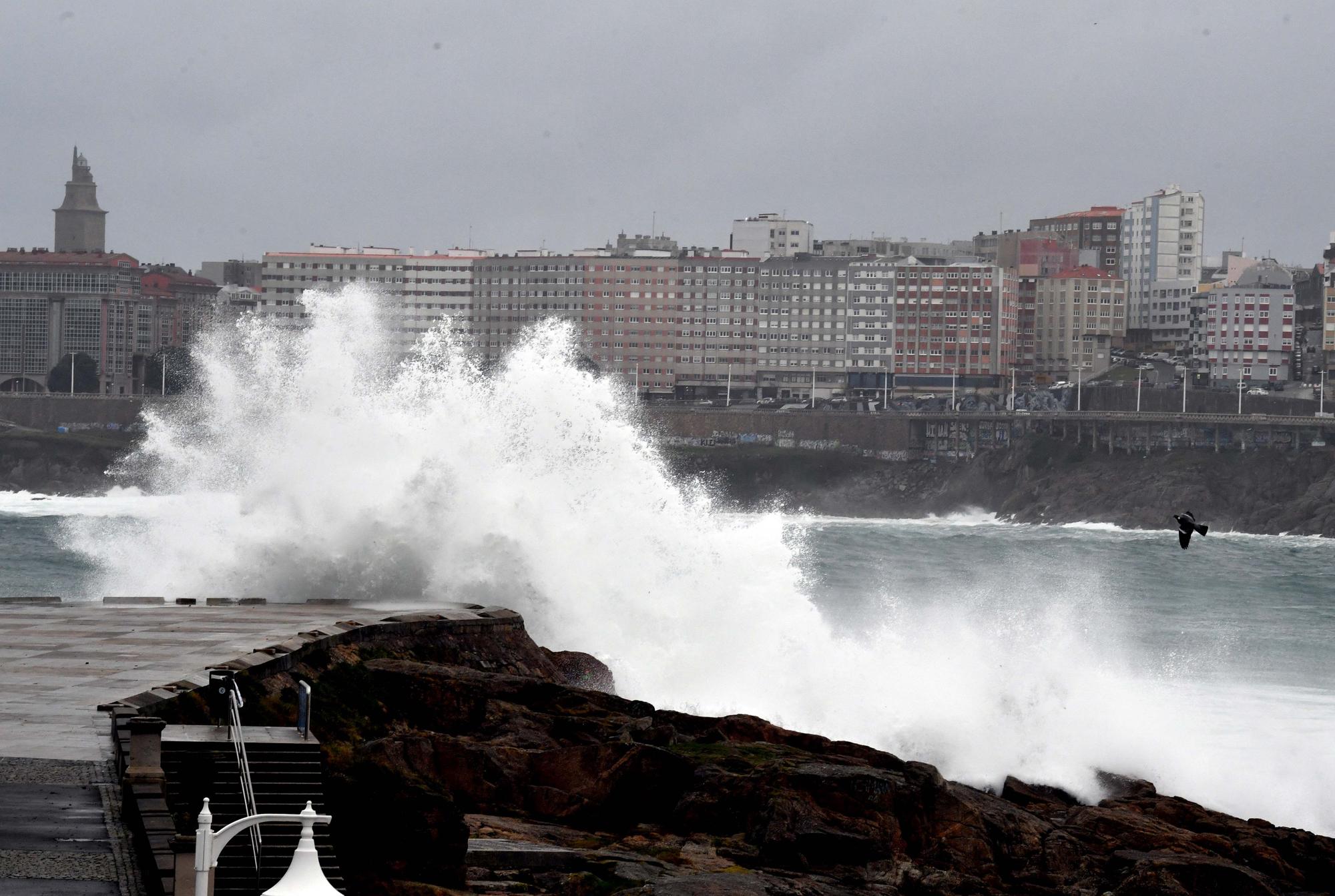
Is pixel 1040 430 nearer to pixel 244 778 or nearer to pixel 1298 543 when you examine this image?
pixel 1298 543

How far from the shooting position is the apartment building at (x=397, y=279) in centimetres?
16312

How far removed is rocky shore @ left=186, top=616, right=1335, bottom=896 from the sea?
5682 millimetres

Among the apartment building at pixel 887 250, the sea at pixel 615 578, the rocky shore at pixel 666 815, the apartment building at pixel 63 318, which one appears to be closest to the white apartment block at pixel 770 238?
the apartment building at pixel 887 250

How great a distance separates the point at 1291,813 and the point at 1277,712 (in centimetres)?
844

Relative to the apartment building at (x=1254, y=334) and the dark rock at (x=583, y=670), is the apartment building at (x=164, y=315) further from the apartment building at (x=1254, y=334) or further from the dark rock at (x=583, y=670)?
the dark rock at (x=583, y=670)

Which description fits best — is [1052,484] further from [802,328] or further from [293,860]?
[293,860]

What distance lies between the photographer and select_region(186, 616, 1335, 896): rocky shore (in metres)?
15.1

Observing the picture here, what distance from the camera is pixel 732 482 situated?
12800cm

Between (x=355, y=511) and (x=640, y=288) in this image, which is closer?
(x=355, y=511)

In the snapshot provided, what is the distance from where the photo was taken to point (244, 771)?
46.2ft

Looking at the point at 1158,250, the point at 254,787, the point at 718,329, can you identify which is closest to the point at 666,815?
the point at 254,787

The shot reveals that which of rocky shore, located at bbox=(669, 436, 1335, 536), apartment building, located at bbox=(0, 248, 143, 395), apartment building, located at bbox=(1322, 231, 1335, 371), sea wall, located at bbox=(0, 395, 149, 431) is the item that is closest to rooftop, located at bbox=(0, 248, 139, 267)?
apartment building, located at bbox=(0, 248, 143, 395)

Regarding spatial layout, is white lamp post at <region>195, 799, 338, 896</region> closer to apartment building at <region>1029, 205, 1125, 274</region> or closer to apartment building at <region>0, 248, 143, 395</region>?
apartment building at <region>0, 248, 143, 395</region>

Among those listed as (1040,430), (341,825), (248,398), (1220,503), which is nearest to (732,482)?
(1040,430)
